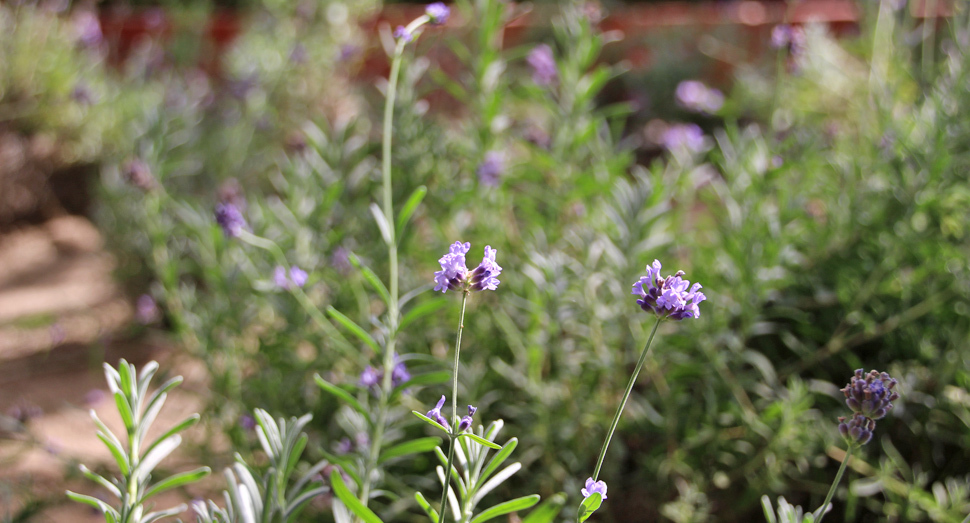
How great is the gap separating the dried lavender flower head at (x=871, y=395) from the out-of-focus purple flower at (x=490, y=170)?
1.03 metres

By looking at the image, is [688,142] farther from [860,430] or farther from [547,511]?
[547,511]

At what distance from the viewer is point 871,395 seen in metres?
0.88

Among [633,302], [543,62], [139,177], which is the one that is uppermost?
[139,177]

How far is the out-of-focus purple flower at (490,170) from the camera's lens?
1.77m

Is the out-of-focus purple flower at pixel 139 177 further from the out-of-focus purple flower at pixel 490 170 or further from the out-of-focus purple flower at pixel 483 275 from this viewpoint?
the out-of-focus purple flower at pixel 483 275

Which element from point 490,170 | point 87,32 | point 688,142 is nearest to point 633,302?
point 490,170

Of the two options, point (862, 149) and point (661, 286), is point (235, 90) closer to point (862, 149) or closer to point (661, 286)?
point (862, 149)

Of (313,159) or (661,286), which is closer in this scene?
(661,286)

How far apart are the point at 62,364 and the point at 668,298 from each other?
A: 2.81 m

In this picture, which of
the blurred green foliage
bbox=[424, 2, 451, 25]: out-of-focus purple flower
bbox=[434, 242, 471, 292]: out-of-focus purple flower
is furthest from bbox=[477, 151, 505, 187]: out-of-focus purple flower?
bbox=[434, 242, 471, 292]: out-of-focus purple flower

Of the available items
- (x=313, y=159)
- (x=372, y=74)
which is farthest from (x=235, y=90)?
(x=372, y=74)

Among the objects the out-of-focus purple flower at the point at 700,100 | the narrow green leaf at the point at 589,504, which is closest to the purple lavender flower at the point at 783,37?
the out-of-focus purple flower at the point at 700,100

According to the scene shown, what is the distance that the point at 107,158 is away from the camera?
3.78 meters

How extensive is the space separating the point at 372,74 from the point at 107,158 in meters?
2.17
